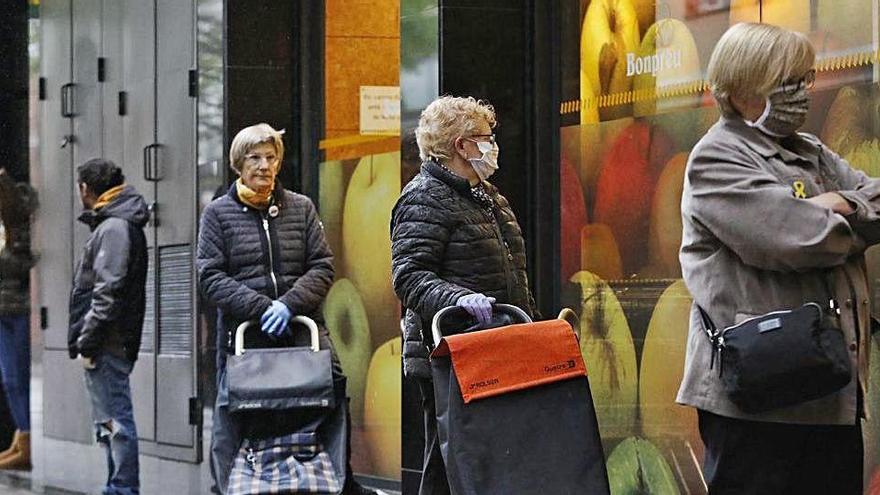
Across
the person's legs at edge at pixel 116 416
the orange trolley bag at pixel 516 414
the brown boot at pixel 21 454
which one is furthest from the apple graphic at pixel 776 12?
the brown boot at pixel 21 454

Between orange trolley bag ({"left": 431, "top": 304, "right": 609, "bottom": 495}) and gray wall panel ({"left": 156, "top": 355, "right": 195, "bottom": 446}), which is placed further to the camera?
gray wall panel ({"left": 156, "top": 355, "right": 195, "bottom": 446})

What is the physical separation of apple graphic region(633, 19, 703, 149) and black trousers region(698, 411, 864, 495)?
314 centimetres

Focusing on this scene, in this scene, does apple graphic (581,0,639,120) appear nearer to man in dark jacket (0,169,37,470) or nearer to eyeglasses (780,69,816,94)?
eyeglasses (780,69,816,94)

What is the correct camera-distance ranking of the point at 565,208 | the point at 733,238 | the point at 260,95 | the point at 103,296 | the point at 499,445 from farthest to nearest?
the point at 260,95 < the point at 103,296 < the point at 565,208 < the point at 499,445 < the point at 733,238

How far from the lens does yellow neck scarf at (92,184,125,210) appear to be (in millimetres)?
10797

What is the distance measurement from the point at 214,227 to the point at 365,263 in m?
2.25

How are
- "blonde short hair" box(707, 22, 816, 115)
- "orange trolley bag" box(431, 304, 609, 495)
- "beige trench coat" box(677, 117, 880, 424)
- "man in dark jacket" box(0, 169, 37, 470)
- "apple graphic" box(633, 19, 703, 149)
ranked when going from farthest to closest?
"man in dark jacket" box(0, 169, 37, 470), "apple graphic" box(633, 19, 703, 149), "orange trolley bag" box(431, 304, 609, 495), "blonde short hair" box(707, 22, 816, 115), "beige trench coat" box(677, 117, 880, 424)

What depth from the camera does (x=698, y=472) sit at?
785 cm

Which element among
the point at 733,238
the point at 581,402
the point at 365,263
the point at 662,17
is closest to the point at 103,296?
the point at 365,263

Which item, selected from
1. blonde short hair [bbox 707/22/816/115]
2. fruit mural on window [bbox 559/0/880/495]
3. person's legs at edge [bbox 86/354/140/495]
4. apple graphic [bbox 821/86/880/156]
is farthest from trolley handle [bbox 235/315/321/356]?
blonde short hair [bbox 707/22/816/115]

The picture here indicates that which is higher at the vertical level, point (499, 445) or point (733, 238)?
point (733, 238)

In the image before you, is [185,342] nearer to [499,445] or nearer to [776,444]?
[499,445]

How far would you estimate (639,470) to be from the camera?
27.1 feet

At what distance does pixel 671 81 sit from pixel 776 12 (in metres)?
0.83
